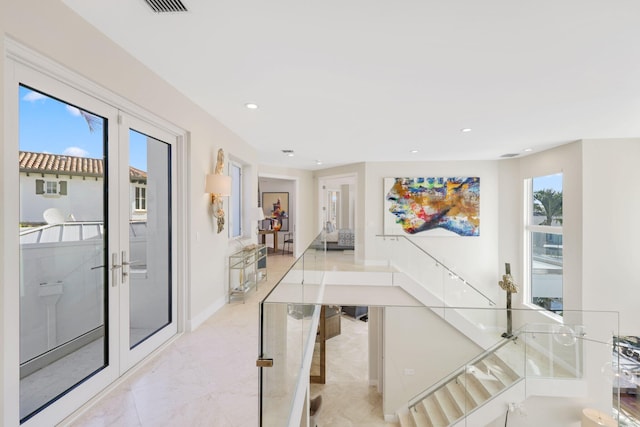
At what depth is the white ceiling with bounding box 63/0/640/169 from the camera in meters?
1.73

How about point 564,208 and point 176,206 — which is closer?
point 176,206

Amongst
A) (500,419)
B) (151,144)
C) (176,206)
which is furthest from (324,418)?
(151,144)

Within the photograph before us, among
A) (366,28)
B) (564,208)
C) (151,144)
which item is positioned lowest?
(564,208)

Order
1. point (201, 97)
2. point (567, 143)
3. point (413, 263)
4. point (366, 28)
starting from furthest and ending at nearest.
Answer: point (413, 263) < point (567, 143) < point (201, 97) < point (366, 28)

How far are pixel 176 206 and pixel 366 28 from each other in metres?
2.54

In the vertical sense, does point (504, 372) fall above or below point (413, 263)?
below

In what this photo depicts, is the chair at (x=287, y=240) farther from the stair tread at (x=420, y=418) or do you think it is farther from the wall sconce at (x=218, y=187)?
the wall sconce at (x=218, y=187)

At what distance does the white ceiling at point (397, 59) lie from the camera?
1.73 m

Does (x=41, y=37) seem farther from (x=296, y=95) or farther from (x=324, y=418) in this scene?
(x=324, y=418)

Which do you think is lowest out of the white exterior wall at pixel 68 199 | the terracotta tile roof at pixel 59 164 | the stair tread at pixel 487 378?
the stair tread at pixel 487 378

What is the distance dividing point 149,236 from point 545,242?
684 cm

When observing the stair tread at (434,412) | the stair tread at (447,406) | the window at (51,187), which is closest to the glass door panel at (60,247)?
the window at (51,187)

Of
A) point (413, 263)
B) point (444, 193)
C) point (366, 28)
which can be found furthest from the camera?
point (444, 193)

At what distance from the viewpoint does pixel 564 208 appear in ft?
16.4
